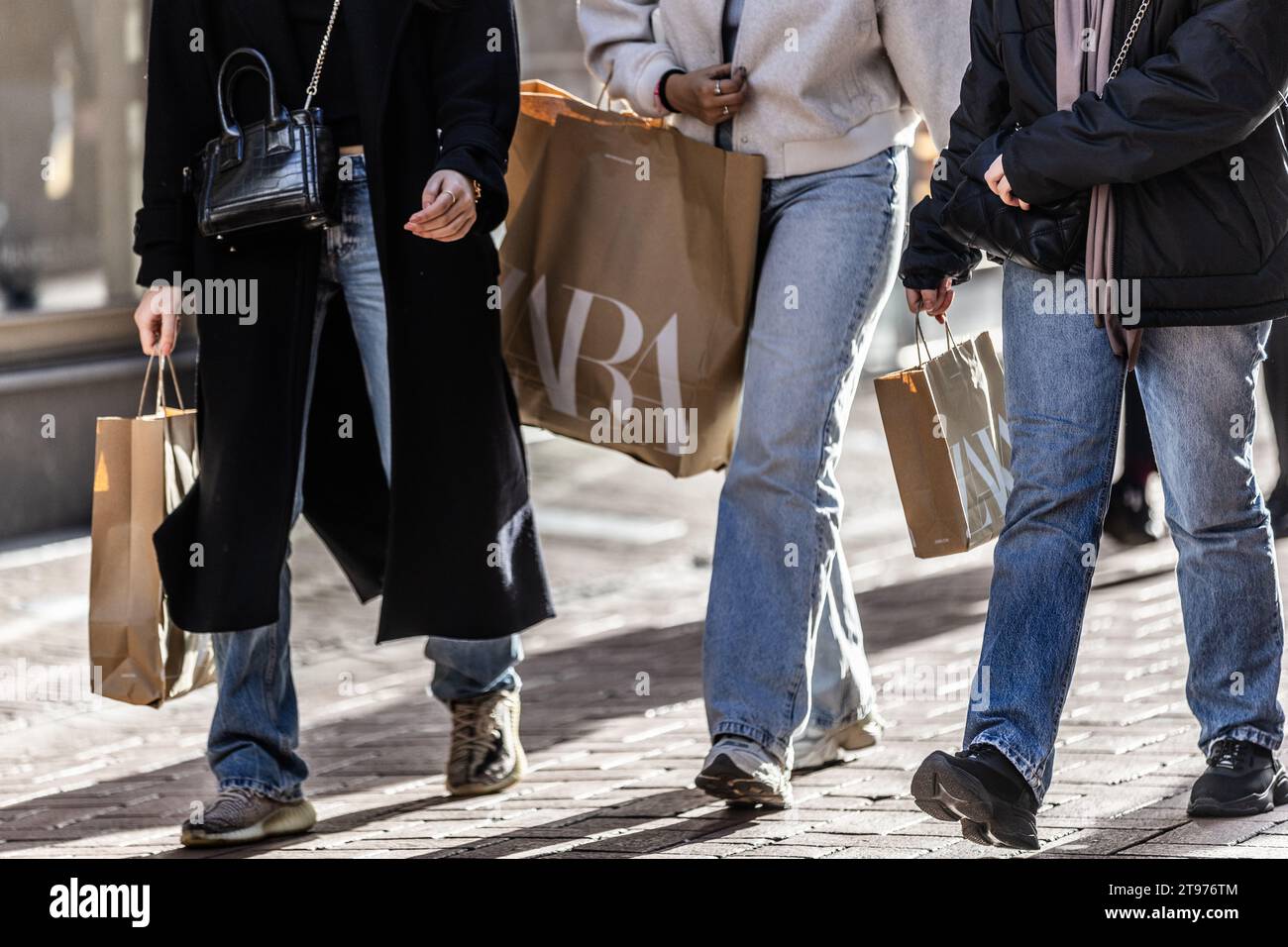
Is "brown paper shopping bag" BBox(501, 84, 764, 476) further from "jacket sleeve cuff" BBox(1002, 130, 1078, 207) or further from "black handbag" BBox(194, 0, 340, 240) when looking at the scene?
"jacket sleeve cuff" BBox(1002, 130, 1078, 207)

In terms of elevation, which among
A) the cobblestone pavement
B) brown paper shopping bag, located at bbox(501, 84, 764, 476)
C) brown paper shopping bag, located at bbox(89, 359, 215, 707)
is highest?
brown paper shopping bag, located at bbox(501, 84, 764, 476)

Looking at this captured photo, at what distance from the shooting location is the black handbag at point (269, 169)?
3.78 m

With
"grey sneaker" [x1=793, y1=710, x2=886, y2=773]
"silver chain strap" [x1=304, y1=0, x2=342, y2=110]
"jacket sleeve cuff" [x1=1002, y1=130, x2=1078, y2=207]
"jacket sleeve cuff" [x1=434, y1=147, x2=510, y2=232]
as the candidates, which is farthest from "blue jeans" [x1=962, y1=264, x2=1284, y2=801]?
"silver chain strap" [x1=304, y1=0, x2=342, y2=110]

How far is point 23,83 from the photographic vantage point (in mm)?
8203

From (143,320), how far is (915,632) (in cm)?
287

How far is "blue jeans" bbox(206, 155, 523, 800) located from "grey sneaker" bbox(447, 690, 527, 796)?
359mm

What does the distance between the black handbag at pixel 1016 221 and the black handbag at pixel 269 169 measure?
1.23 metres

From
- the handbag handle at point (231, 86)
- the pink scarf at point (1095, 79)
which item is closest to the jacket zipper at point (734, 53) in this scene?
the pink scarf at point (1095, 79)

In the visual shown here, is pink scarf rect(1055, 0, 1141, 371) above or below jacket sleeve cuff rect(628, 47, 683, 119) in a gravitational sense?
below

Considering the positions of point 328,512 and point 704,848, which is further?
point 328,512

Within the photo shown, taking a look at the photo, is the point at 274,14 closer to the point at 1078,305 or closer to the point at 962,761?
the point at 1078,305

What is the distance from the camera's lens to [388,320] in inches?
156

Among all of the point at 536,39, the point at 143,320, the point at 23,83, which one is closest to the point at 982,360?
the point at 143,320

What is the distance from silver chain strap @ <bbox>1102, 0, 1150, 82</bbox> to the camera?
333cm
